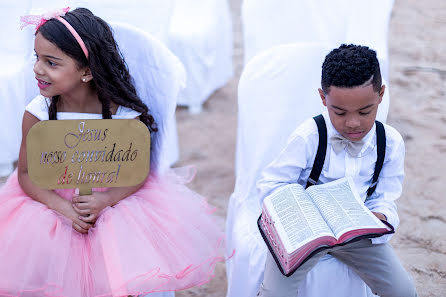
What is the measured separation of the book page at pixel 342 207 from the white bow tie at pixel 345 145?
87mm

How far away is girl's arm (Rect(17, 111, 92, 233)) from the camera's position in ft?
5.33

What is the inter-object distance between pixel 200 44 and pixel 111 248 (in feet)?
7.47

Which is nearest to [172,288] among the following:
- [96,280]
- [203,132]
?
[96,280]

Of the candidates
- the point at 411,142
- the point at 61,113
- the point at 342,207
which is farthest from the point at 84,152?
the point at 411,142

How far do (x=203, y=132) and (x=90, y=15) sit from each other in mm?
1881

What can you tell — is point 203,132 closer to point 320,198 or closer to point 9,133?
point 9,133

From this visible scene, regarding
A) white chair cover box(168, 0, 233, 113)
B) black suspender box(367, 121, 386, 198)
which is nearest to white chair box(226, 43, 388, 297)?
black suspender box(367, 121, 386, 198)

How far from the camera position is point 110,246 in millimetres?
1529

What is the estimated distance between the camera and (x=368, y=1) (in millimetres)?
2279

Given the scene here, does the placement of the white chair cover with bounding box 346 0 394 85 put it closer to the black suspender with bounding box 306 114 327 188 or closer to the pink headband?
the black suspender with bounding box 306 114 327 188

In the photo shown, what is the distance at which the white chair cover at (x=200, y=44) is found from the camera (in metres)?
3.59

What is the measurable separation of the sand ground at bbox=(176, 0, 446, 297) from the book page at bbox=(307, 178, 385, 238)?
0.82 meters

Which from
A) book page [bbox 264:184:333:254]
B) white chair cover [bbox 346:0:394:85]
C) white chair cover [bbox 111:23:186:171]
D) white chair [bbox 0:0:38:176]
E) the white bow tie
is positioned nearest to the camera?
book page [bbox 264:184:333:254]

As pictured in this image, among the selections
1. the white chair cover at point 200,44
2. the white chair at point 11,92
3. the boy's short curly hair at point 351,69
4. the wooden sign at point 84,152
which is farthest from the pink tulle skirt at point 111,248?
the white chair cover at point 200,44
